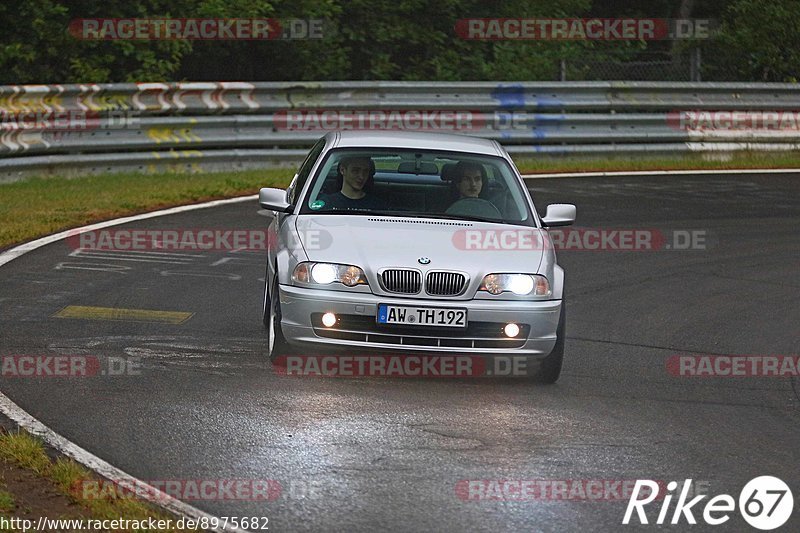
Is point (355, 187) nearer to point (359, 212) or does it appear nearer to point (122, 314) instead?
point (359, 212)

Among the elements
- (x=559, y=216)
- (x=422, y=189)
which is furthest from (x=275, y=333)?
(x=559, y=216)

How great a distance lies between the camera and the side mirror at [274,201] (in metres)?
9.36

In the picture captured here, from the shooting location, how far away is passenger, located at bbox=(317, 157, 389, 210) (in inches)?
372

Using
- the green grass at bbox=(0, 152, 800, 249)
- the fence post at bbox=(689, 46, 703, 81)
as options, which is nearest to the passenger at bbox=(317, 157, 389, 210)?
the green grass at bbox=(0, 152, 800, 249)

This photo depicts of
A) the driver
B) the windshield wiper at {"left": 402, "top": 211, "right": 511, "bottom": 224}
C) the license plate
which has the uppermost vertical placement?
the driver

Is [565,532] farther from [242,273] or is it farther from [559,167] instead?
[559,167]

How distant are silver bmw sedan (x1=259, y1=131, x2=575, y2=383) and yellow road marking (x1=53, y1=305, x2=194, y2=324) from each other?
1.10 m

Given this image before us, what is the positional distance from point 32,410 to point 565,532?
3.23 m

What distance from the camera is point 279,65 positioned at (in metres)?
24.5

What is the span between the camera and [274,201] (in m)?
9.44

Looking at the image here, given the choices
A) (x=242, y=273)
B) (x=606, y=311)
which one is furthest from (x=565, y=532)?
(x=242, y=273)

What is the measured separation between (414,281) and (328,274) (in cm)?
52

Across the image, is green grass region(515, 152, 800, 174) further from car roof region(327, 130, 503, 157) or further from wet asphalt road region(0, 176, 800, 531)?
car roof region(327, 130, 503, 157)

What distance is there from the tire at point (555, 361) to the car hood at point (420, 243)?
38cm
